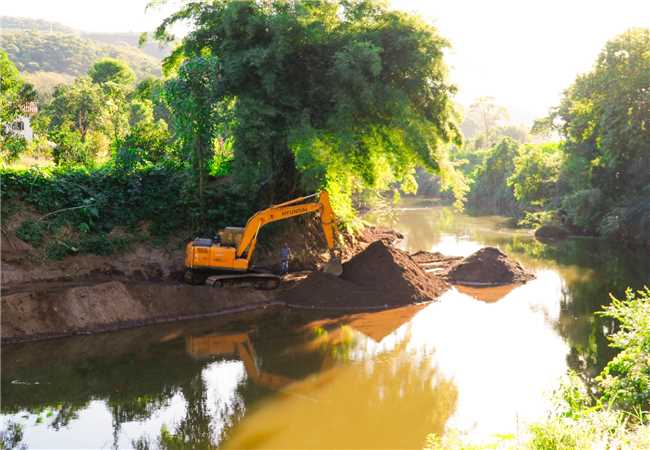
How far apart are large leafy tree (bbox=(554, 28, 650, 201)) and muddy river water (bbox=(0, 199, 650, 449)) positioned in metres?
15.1

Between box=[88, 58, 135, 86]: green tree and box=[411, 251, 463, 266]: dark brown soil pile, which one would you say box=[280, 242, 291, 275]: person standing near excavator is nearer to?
box=[411, 251, 463, 266]: dark brown soil pile

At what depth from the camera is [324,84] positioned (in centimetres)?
2123

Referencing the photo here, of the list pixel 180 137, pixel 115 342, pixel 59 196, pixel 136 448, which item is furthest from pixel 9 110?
pixel 136 448

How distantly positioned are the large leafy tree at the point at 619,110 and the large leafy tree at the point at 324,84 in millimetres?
14383

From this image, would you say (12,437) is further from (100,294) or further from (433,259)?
(433,259)

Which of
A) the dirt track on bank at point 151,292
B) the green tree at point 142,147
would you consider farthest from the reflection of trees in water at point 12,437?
the green tree at point 142,147

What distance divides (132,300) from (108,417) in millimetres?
6467

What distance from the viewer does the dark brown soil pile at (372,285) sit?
20016mm

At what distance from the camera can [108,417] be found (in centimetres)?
1155

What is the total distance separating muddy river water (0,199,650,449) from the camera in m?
10.9

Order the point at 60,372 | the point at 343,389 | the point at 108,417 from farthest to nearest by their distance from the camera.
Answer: the point at 60,372 < the point at 343,389 < the point at 108,417

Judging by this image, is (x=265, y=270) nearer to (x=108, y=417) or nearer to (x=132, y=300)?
(x=132, y=300)

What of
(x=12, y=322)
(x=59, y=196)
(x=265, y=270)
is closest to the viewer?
(x=12, y=322)

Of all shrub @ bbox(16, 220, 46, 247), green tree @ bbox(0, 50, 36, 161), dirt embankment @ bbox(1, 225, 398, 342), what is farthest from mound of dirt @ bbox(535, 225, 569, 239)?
shrub @ bbox(16, 220, 46, 247)
